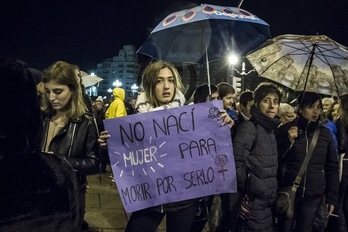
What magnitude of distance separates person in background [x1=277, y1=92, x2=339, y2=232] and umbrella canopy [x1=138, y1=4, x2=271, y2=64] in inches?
38.5

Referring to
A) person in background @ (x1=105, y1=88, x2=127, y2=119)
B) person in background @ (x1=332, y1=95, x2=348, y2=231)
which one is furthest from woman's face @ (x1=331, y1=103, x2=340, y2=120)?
person in background @ (x1=105, y1=88, x2=127, y2=119)

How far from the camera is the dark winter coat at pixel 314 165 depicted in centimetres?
359

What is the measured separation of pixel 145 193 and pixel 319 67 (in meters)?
2.72

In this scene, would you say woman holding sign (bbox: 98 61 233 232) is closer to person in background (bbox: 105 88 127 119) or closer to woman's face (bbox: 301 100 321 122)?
woman's face (bbox: 301 100 321 122)

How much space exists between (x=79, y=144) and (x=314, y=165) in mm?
2652

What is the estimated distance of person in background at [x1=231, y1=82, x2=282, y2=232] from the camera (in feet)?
10.2

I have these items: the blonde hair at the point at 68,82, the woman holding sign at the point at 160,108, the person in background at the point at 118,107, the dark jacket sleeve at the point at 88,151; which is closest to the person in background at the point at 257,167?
the woman holding sign at the point at 160,108

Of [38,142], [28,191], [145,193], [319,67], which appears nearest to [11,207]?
[28,191]

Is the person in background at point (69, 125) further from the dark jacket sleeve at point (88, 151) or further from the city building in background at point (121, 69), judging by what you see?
the city building in background at point (121, 69)

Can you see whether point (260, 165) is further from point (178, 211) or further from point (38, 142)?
point (38, 142)

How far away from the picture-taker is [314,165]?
11.8 ft

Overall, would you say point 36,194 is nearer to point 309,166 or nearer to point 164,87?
point 164,87

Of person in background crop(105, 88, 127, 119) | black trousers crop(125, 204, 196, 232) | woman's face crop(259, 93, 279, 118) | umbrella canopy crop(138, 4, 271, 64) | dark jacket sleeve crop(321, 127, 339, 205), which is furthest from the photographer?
person in background crop(105, 88, 127, 119)

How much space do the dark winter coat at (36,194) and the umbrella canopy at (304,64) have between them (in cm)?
312
